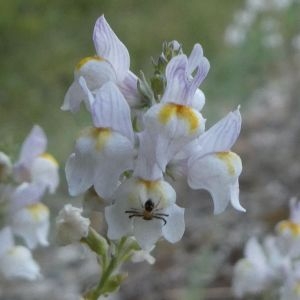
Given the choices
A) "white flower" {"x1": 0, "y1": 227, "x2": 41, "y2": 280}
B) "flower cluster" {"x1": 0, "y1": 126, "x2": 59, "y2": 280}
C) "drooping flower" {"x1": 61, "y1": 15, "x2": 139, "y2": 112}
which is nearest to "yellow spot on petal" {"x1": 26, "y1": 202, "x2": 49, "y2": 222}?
"flower cluster" {"x1": 0, "y1": 126, "x2": 59, "y2": 280}

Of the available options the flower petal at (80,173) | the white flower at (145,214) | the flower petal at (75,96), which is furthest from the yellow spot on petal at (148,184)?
the flower petal at (75,96)

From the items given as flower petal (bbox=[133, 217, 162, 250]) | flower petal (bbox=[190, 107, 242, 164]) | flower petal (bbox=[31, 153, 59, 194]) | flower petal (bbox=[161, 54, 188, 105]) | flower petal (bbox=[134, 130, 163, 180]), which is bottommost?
flower petal (bbox=[133, 217, 162, 250])

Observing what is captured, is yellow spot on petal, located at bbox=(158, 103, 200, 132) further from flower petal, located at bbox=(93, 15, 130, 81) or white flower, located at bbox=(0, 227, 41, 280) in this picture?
white flower, located at bbox=(0, 227, 41, 280)

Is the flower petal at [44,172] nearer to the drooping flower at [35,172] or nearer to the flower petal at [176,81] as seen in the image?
the drooping flower at [35,172]

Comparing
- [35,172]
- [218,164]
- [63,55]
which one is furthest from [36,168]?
[63,55]

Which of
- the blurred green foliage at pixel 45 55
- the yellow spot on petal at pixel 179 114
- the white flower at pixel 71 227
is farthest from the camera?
the blurred green foliage at pixel 45 55

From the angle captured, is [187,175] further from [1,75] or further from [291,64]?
[291,64]

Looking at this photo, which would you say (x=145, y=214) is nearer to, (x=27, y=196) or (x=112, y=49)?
(x=112, y=49)
